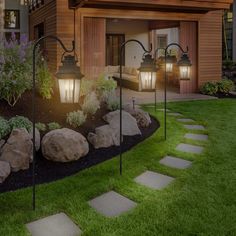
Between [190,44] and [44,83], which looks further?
[190,44]

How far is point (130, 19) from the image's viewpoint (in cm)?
1456

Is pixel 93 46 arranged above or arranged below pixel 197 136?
above

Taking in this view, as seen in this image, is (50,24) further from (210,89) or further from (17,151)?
(17,151)

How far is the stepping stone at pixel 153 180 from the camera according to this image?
15.8 ft

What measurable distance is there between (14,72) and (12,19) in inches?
562

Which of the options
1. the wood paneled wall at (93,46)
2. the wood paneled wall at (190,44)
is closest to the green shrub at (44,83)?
the wood paneled wall at (93,46)

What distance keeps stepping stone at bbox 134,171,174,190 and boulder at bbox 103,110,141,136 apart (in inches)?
77.7

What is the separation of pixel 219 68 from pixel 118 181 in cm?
1180

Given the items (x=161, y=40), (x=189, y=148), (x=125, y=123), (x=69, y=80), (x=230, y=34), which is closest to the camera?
(x=69, y=80)

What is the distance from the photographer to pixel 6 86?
23.1ft

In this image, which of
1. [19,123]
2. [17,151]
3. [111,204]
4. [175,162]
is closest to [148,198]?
[111,204]

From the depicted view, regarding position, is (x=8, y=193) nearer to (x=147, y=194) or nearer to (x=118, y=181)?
(x=118, y=181)

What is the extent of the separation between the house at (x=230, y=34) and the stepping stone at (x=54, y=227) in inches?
790

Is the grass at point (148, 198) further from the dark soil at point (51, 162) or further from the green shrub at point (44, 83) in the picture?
the green shrub at point (44, 83)
